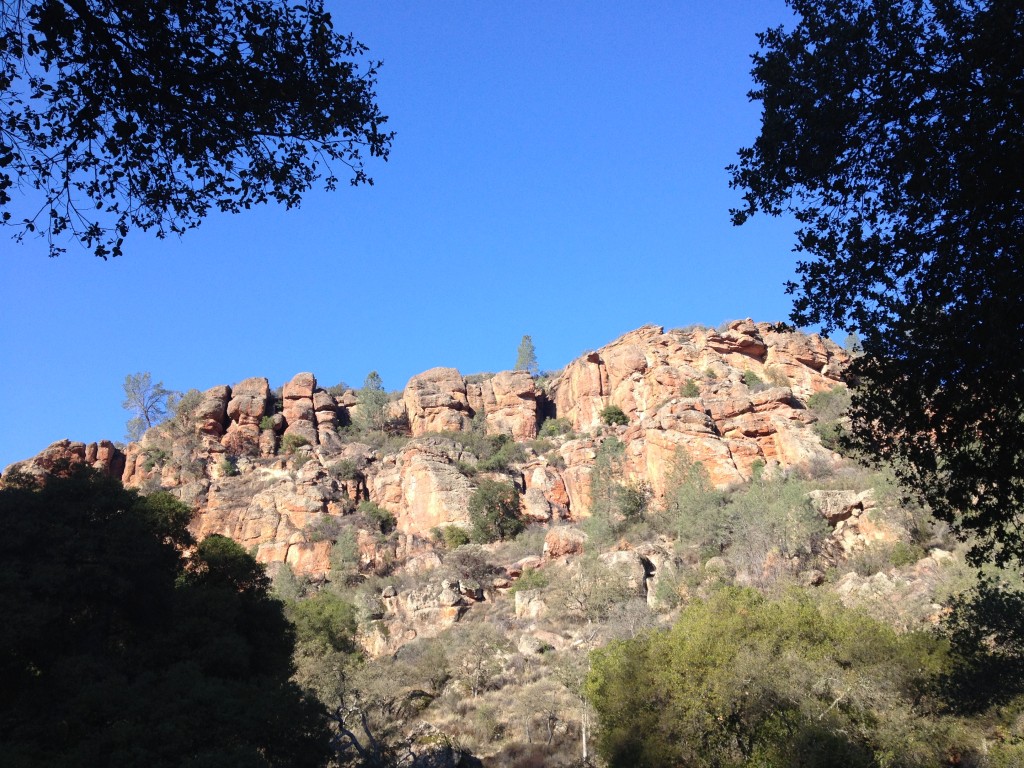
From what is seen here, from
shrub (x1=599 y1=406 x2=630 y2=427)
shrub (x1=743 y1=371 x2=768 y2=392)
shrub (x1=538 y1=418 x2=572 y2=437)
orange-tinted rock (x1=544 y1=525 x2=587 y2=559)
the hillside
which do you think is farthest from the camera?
shrub (x1=538 y1=418 x2=572 y2=437)

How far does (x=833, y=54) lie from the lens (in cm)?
816

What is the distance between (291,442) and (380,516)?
13.5 m

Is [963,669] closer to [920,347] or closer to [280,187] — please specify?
[920,347]

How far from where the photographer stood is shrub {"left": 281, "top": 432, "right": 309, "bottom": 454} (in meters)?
62.9

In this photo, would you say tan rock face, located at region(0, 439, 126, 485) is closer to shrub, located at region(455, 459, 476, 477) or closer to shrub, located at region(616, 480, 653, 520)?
shrub, located at region(455, 459, 476, 477)

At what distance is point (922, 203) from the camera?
775cm

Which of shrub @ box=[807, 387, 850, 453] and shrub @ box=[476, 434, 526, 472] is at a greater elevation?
shrub @ box=[476, 434, 526, 472]

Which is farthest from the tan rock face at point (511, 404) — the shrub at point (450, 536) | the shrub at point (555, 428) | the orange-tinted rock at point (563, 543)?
the orange-tinted rock at point (563, 543)

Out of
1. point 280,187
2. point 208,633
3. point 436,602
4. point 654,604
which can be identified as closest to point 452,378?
point 436,602

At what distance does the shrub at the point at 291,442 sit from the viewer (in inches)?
2475

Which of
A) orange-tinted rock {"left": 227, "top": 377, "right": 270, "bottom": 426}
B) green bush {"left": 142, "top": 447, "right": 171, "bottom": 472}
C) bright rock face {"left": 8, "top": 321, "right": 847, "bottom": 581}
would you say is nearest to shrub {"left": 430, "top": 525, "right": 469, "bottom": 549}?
bright rock face {"left": 8, "top": 321, "right": 847, "bottom": 581}

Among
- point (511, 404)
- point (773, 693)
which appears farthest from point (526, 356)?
point (773, 693)

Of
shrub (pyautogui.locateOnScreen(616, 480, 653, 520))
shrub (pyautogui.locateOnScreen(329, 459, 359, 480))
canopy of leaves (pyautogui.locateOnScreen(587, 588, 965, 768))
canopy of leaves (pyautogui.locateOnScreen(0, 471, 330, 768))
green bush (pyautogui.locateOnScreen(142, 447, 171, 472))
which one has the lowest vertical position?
canopy of leaves (pyautogui.locateOnScreen(587, 588, 965, 768))

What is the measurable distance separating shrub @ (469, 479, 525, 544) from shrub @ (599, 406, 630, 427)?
40.7 feet
